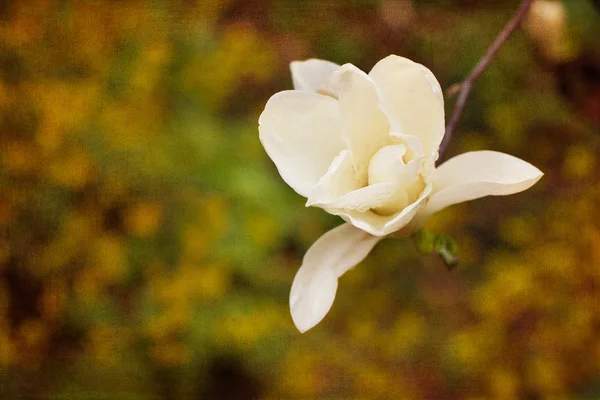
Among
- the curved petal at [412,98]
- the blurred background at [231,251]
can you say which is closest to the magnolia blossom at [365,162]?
the curved petal at [412,98]

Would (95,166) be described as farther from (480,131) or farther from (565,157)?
(565,157)

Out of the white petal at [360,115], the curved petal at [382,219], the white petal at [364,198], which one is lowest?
the curved petal at [382,219]

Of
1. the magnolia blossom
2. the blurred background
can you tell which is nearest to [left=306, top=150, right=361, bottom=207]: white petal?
the magnolia blossom

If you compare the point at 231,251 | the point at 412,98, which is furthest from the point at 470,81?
the point at 231,251

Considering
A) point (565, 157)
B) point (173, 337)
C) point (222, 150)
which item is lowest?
point (173, 337)

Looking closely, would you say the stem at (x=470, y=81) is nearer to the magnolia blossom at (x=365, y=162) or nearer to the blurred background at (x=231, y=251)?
the magnolia blossom at (x=365, y=162)

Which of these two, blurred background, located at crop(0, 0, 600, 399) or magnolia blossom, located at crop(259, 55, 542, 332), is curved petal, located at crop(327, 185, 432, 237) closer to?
magnolia blossom, located at crop(259, 55, 542, 332)

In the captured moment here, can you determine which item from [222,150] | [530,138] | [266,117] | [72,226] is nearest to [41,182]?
[72,226]

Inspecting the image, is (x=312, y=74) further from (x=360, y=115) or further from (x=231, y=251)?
(x=231, y=251)
